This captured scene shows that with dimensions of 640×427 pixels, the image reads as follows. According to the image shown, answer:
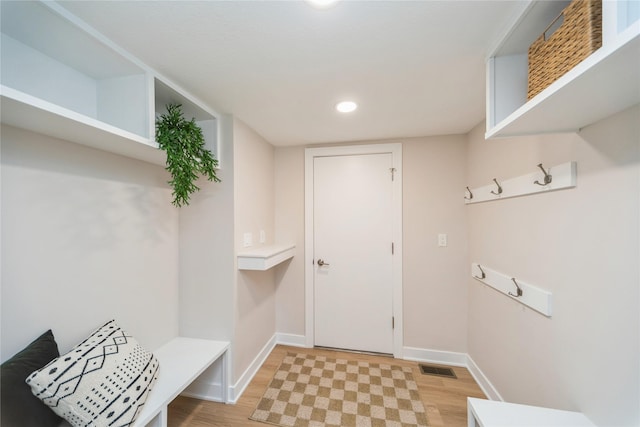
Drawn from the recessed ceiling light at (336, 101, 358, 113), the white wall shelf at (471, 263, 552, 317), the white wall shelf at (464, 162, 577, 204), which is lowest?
the white wall shelf at (471, 263, 552, 317)

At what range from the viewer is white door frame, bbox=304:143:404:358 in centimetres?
264

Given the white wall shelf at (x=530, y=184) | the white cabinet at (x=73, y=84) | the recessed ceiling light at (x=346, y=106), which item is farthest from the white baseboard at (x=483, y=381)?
the white cabinet at (x=73, y=84)

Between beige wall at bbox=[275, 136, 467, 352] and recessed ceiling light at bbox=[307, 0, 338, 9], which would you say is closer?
recessed ceiling light at bbox=[307, 0, 338, 9]

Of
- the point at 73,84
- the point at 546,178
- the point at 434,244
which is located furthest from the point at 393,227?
the point at 73,84

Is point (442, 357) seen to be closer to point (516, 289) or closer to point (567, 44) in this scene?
point (516, 289)

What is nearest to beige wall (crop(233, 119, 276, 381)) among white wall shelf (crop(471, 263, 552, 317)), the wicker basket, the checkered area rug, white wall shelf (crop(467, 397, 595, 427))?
the checkered area rug

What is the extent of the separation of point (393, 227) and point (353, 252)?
500 mm

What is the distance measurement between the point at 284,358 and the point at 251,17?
2773 millimetres

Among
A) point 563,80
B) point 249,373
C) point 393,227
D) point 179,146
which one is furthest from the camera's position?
point 393,227

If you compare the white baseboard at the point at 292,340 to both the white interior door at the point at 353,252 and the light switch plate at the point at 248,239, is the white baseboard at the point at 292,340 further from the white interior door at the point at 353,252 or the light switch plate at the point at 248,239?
the light switch plate at the point at 248,239

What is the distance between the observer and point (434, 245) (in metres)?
2.58

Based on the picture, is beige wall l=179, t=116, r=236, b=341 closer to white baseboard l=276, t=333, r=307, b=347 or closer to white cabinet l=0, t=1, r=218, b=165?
white cabinet l=0, t=1, r=218, b=165

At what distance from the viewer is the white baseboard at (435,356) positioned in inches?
99.0

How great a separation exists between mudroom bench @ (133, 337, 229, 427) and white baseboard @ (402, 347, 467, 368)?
70.3 inches
